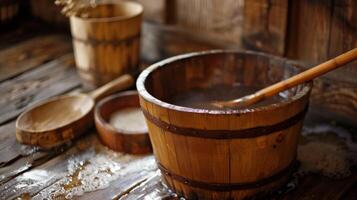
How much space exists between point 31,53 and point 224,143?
2.99m

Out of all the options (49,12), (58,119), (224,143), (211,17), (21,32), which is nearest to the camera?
(224,143)

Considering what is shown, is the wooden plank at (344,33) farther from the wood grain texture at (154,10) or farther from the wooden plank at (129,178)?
the wood grain texture at (154,10)

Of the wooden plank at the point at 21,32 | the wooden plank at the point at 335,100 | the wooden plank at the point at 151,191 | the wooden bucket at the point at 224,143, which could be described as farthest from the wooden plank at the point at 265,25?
the wooden plank at the point at 21,32

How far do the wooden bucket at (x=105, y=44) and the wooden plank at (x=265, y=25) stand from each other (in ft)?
2.87

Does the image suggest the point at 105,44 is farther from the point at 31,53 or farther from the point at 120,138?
the point at 31,53

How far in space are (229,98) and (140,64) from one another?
4.96 feet

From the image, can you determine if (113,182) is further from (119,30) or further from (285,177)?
(119,30)

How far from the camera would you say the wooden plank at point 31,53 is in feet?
15.4

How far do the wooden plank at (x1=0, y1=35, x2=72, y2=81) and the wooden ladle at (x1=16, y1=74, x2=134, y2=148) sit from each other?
0.95 metres

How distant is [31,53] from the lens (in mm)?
5012

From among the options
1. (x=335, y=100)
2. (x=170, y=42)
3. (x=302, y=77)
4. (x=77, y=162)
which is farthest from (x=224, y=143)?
(x=170, y=42)

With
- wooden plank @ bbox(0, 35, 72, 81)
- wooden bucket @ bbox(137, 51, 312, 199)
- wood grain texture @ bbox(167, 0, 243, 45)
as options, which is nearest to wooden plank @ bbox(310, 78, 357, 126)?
wooden bucket @ bbox(137, 51, 312, 199)

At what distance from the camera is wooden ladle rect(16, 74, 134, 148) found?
3.50m

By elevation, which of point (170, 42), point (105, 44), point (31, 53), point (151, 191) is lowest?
point (151, 191)
